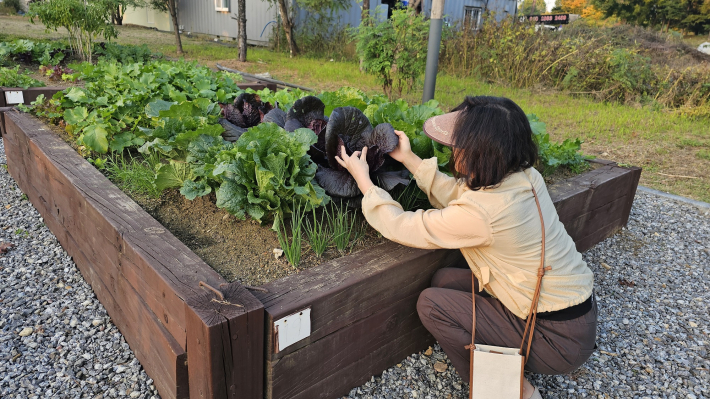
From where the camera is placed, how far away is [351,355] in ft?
6.18

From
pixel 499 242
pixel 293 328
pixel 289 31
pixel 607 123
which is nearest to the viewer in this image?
pixel 293 328

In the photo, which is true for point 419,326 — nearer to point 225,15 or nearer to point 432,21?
point 432,21

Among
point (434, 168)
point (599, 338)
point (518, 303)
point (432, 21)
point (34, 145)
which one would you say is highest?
point (432, 21)

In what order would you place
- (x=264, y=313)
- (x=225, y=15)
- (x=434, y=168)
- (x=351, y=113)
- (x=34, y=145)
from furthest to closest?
(x=225, y=15) → (x=34, y=145) → (x=351, y=113) → (x=434, y=168) → (x=264, y=313)

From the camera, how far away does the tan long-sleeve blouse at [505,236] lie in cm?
166

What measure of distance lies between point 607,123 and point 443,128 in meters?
6.03

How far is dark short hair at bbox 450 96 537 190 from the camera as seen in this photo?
5.41 ft

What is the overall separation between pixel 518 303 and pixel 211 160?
152cm

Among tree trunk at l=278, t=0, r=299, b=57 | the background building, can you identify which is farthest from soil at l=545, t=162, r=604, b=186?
tree trunk at l=278, t=0, r=299, b=57

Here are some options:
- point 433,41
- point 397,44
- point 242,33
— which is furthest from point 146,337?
point 242,33

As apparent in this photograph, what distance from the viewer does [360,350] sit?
1914mm

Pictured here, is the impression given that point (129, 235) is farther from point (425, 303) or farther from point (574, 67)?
point (574, 67)

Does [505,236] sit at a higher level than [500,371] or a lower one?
higher

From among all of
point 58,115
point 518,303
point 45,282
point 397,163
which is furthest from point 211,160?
point 58,115
